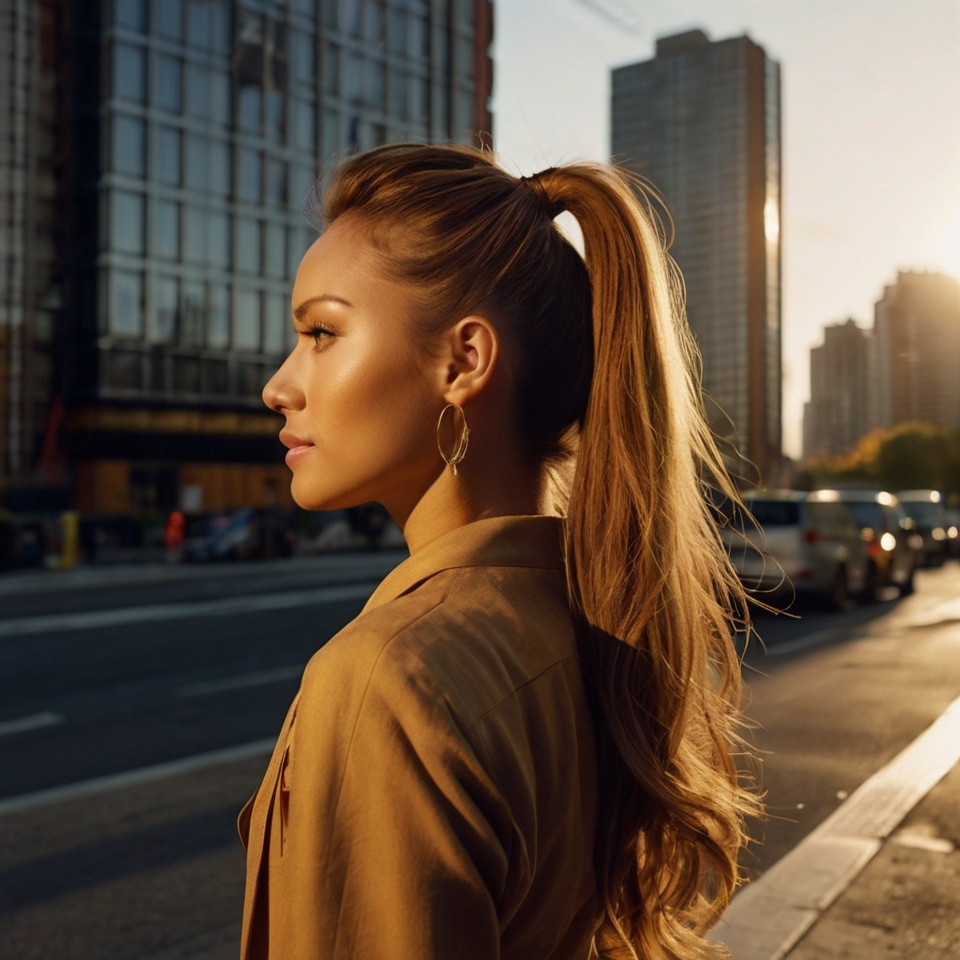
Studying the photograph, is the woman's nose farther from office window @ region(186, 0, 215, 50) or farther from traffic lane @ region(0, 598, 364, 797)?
office window @ region(186, 0, 215, 50)

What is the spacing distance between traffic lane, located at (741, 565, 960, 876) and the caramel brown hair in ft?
6.35

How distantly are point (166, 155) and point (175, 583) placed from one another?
82.0 feet

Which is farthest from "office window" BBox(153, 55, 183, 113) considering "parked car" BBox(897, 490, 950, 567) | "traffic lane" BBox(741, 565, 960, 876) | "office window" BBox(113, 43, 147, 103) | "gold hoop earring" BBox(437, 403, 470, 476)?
"gold hoop earring" BBox(437, 403, 470, 476)

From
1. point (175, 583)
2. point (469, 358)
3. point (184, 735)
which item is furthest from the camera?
point (175, 583)

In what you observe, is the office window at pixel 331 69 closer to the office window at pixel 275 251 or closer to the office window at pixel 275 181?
the office window at pixel 275 181

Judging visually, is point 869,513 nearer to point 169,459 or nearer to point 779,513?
point 779,513

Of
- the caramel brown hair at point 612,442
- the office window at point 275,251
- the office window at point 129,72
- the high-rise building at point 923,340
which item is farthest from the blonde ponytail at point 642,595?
the office window at point 275,251

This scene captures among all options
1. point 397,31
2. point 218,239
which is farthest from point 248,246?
point 397,31

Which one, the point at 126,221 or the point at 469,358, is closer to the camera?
the point at 469,358

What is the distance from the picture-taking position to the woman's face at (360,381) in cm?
126

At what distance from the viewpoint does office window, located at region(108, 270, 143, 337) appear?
41.8 meters

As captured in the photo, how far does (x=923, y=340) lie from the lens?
1984cm

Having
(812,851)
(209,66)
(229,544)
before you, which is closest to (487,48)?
(209,66)

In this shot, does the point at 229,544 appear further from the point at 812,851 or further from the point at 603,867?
the point at 603,867
